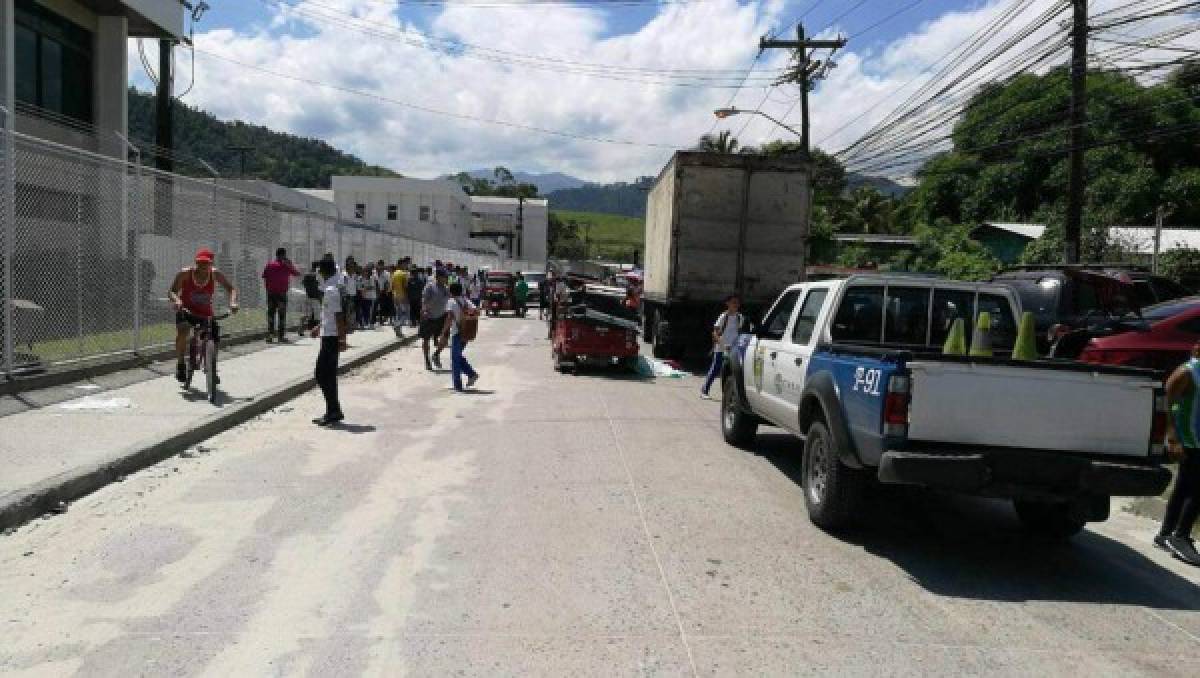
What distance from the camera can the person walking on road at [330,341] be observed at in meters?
10.7

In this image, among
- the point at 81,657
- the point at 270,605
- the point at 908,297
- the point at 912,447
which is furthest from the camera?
the point at 908,297

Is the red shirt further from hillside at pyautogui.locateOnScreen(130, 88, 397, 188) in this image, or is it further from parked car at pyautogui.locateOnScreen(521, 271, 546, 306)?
hillside at pyautogui.locateOnScreen(130, 88, 397, 188)

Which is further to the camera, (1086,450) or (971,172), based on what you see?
(971,172)

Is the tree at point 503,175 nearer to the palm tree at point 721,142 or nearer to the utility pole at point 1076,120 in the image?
the palm tree at point 721,142

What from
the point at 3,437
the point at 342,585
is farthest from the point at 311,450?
the point at 342,585

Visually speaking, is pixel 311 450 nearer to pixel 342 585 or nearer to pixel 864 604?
pixel 342 585

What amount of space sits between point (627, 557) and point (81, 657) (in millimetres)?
2987

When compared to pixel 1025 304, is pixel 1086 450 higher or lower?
lower

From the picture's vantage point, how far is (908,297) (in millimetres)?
7723

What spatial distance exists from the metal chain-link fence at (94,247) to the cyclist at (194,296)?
1219 millimetres

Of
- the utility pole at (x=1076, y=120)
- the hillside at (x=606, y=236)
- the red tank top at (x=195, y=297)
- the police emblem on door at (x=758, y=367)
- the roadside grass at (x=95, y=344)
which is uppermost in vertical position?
the hillside at (x=606, y=236)

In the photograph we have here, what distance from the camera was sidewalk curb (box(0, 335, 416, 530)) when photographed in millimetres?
6383

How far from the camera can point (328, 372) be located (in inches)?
420

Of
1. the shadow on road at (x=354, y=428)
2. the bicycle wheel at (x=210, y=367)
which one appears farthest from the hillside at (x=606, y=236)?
the shadow on road at (x=354, y=428)
